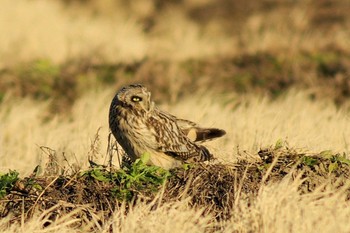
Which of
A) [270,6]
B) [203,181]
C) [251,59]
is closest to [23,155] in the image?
[203,181]

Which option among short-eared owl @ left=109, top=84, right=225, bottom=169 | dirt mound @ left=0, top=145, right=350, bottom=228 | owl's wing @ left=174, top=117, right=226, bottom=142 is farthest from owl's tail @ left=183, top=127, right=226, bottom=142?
dirt mound @ left=0, top=145, right=350, bottom=228

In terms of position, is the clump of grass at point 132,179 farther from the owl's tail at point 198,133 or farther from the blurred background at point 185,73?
the owl's tail at point 198,133

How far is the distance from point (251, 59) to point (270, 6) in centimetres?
909

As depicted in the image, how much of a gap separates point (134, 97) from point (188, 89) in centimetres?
799

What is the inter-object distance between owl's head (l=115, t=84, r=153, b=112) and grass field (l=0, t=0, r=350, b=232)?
0.34 meters

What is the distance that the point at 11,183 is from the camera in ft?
24.8

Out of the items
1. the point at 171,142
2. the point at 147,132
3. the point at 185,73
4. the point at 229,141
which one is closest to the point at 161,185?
the point at 147,132

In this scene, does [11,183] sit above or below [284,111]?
below

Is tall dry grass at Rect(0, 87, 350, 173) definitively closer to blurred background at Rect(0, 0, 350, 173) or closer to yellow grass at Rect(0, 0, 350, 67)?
blurred background at Rect(0, 0, 350, 173)

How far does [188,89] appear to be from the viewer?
16391mm

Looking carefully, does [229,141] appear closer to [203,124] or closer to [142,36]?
[203,124]

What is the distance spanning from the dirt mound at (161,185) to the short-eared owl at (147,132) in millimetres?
631

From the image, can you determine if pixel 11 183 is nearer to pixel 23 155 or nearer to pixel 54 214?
pixel 54 214

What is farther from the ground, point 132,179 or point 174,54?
point 174,54
